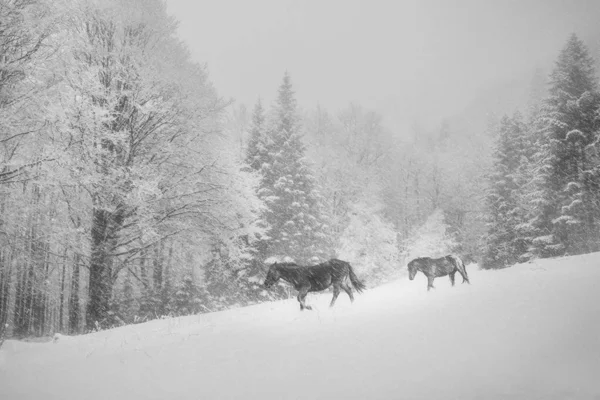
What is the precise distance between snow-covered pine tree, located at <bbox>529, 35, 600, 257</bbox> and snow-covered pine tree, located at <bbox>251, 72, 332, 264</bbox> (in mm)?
11606

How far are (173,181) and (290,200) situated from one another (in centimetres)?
1010

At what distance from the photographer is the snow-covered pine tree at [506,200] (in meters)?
19.9

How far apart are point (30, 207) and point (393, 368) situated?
10151mm

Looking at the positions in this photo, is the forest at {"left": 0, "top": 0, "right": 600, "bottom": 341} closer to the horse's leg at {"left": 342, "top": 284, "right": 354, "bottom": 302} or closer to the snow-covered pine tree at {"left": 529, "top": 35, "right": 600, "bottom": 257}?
the snow-covered pine tree at {"left": 529, "top": 35, "right": 600, "bottom": 257}

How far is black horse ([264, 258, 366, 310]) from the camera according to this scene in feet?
19.8

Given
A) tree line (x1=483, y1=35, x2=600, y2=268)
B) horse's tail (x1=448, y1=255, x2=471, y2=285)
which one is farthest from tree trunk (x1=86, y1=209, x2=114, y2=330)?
tree line (x1=483, y1=35, x2=600, y2=268)

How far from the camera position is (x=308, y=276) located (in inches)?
242

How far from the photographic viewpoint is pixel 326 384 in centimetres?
287

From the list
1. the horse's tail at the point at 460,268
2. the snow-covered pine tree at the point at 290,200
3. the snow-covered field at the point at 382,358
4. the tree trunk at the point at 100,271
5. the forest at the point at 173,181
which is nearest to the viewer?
the snow-covered field at the point at 382,358

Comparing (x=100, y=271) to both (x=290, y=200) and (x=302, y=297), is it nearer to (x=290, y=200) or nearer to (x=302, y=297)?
(x=302, y=297)

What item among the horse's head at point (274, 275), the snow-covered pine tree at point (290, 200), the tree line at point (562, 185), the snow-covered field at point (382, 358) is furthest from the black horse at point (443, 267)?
the snow-covered pine tree at point (290, 200)

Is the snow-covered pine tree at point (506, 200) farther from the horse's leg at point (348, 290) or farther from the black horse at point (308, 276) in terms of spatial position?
the black horse at point (308, 276)

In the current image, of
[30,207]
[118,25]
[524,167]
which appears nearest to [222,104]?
[118,25]

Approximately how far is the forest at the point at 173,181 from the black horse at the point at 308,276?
16.5 ft
